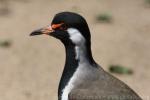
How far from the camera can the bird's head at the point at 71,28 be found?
6.80 metres

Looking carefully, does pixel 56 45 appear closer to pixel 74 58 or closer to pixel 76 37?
pixel 74 58

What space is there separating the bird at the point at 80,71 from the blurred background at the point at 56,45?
7.83 ft

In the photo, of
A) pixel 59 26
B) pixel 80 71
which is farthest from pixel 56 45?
pixel 80 71

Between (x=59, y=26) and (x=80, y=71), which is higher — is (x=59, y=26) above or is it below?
above

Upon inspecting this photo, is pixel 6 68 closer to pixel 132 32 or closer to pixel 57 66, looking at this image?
pixel 57 66

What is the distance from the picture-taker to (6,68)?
402 inches

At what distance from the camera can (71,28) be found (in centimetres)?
688

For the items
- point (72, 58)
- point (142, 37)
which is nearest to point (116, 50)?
point (142, 37)

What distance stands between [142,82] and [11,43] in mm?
2491

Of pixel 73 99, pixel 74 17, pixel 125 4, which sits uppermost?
pixel 74 17

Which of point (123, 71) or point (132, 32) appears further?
point (132, 32)

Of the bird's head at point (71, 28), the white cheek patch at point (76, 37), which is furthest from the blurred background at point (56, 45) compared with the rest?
the white cheek patch at point (76, 37)

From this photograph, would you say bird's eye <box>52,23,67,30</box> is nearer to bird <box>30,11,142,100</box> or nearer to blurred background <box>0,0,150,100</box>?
bird <box>30,11,142,100</box>

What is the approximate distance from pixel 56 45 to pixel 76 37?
437 centimetres
